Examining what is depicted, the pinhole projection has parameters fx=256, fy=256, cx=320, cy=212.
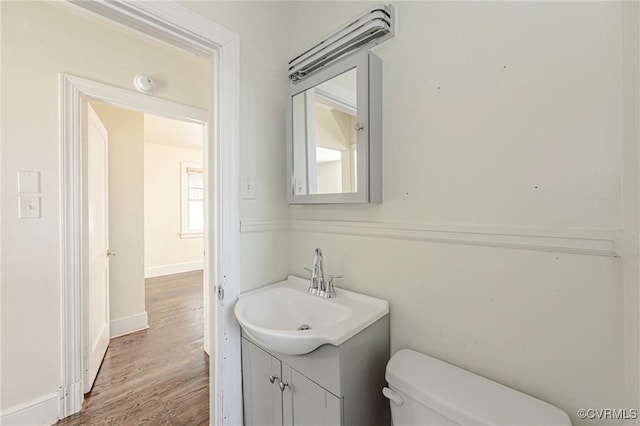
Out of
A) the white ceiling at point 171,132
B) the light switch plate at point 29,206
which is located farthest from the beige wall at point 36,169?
the white ceiling at point 171,132

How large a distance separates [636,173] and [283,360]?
3.80 ft

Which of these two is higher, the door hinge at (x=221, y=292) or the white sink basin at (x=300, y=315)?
the door hinge at (x=221, y=292)

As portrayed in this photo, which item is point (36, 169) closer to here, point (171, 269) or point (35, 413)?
point (35, 413)

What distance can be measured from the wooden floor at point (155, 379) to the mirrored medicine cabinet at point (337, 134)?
1484 mm

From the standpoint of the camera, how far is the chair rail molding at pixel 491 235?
0.67m

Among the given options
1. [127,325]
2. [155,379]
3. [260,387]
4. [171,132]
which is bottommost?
[155,379]

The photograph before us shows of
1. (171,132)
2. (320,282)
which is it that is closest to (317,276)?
(320,282)

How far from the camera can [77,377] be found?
158 cm

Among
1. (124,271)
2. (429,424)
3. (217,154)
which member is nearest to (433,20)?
(217,154)

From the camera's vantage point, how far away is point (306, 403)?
3.05 feet

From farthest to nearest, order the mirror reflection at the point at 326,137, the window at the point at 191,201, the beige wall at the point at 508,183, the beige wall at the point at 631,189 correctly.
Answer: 1. the window at the point at 191,201
2. the mirror reflection at the point at 326,137
3. the beige wall at the point at 508,183
4. the beige wall at the point at 631,189

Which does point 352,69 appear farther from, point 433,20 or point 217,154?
point 217,154

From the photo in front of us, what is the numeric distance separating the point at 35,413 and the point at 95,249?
3.19 ft

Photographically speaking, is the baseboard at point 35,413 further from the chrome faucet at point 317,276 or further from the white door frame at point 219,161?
the chrome faucet at point 317,276
